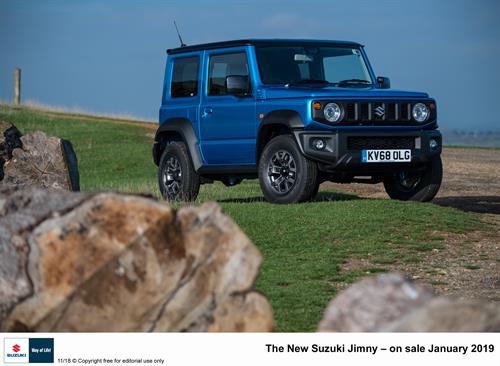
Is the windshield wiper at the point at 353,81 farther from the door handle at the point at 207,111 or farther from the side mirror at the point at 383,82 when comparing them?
the door handle at the point at 207,111

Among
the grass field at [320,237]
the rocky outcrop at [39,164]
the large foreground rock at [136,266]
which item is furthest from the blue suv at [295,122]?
the large foreground rock at [136,266]

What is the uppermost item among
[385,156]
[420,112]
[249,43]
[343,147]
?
[249,43]

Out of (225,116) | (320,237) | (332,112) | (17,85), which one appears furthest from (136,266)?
(17,85)

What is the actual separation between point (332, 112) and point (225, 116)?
1.95 metres

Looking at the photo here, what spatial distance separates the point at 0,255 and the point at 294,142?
10223mm

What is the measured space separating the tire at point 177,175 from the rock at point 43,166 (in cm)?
345

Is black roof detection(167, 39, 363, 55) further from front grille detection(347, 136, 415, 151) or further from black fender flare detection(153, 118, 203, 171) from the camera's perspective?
front grille detection(347, 136, 415, 151)

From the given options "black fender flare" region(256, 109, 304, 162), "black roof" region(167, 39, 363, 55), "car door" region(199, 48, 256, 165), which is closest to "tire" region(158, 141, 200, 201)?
"car door" region(199, 48, 256, 165)

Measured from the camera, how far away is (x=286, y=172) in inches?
618

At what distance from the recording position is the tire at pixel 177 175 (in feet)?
56.9

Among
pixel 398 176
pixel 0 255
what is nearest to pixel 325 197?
pixel 398 176

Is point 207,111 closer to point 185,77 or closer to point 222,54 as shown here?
point 222,54

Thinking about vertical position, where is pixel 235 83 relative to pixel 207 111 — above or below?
above
